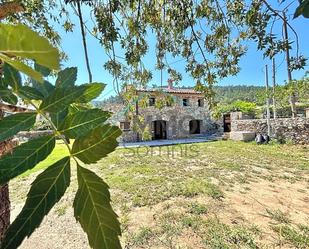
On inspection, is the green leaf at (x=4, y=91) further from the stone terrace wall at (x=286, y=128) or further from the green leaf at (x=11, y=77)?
the stone terrace wall at (x=286, y=128)

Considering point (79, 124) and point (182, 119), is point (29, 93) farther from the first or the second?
point (182, 119)

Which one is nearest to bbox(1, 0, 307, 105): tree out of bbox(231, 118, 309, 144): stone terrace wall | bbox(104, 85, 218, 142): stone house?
bbox(231, 118, 309, 144): stone terrace wall

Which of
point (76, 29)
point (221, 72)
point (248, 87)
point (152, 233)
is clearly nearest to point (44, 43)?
point (221, 72)

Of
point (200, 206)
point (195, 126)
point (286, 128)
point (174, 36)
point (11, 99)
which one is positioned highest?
point (174, 36)

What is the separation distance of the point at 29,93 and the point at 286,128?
12746mm

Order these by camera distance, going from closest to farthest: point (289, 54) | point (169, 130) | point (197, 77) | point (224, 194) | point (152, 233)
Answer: point (289, 54), point (197, 77), point (152, 233), point (224, 194), point (169, 130)

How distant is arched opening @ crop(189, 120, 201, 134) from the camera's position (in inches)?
630

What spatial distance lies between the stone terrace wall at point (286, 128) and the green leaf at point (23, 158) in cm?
1243

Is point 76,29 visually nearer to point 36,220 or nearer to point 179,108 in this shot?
point 36,220

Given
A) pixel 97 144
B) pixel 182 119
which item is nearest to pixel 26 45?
pixel 97 144

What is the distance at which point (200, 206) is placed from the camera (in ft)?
14.0

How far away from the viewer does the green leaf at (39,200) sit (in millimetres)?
219

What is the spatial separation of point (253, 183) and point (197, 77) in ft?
14.0

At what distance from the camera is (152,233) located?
3.44 meters
